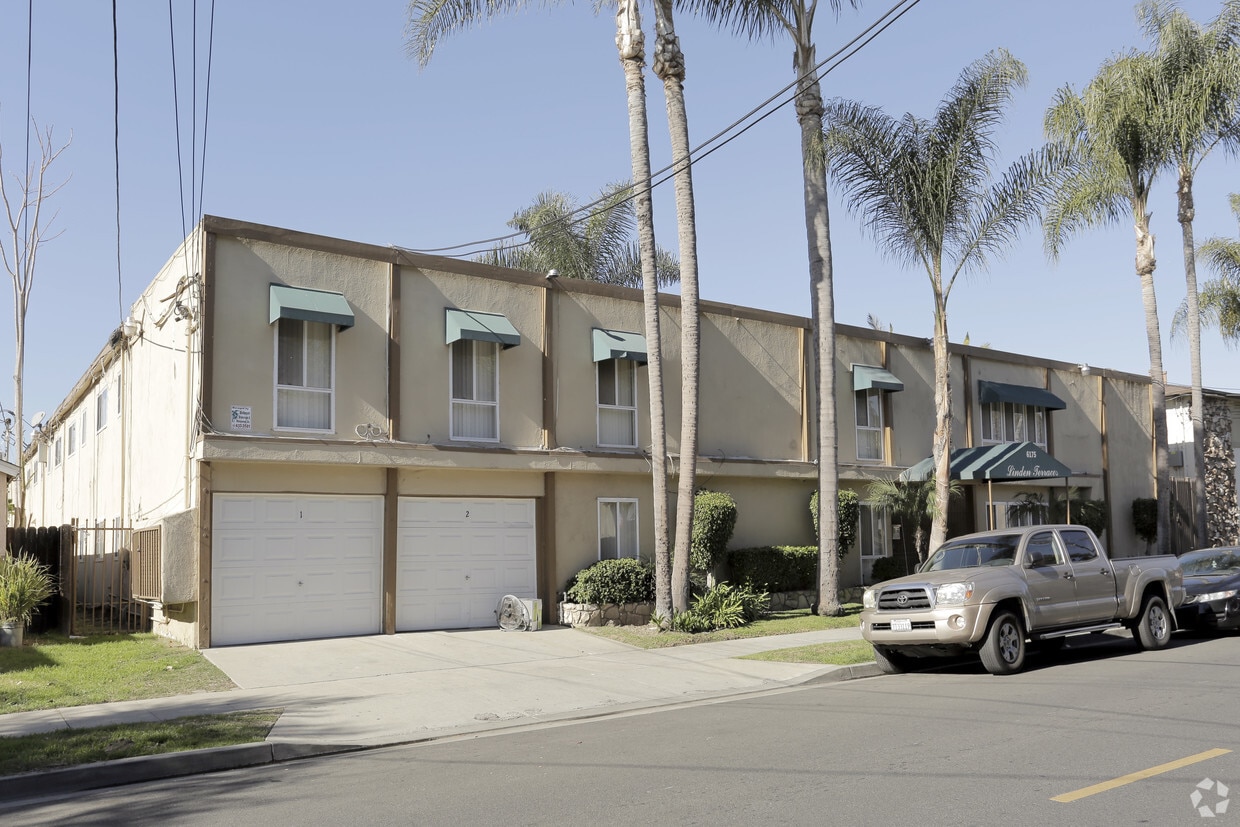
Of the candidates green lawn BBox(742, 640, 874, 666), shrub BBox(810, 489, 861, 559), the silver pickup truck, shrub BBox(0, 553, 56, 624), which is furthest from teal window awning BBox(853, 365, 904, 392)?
shrub BBox(0, 553, 56, 624)

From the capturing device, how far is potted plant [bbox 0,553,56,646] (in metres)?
15.5

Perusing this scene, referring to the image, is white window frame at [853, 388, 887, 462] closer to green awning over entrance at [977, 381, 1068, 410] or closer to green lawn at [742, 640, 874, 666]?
green awning over entrance at [977, 381, 1068, 410]

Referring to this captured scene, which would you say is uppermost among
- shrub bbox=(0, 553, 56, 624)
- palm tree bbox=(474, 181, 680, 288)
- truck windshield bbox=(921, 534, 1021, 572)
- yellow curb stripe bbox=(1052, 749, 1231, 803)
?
palm tree bbox=(474, 181, 680, 288)

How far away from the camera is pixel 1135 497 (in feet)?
106

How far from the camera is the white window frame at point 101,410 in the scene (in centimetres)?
2352

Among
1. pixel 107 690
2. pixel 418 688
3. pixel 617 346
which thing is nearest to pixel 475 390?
pixel 617 346

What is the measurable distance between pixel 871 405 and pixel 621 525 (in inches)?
325

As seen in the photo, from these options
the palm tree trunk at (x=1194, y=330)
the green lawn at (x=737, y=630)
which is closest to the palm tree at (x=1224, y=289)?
the palm tree trunk at (x=1194, y=330)

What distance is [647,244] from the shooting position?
17.3 metres

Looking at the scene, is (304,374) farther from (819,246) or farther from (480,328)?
(819,246)

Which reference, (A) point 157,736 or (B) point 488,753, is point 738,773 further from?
(A) point 157,736

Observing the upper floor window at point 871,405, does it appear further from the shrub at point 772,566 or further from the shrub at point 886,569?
the shrub at point 772,566

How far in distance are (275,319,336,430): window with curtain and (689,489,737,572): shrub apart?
22.8 ft

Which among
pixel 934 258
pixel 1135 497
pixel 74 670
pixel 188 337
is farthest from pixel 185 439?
pixel 1135 497
